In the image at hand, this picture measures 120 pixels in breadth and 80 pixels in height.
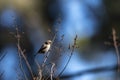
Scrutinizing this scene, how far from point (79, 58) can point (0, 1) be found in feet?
5.08

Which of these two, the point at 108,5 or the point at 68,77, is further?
the point at 108,5

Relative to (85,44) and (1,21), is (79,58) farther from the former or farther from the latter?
(1,21)

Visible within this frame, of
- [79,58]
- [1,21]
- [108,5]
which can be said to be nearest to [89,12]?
[108,5]

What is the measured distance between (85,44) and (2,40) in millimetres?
1352

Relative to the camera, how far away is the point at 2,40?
934 centimetres

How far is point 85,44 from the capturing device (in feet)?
31.0

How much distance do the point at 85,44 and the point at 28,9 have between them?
1.10 m

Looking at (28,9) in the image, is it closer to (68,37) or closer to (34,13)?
(34,13)

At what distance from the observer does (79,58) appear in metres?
9.14

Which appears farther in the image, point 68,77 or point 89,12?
point 89,12

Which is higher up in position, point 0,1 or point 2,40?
point 0,1

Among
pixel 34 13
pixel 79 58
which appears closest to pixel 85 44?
pixel 79 58

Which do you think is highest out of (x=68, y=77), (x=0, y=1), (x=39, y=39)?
(x=0, y=1)

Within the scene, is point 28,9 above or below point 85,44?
above
